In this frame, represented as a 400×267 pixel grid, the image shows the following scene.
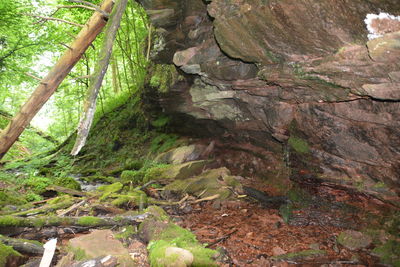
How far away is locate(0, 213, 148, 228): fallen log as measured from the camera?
14.3 feet

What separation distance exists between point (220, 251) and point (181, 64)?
520cm

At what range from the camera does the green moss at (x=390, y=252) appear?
4377 millimetres

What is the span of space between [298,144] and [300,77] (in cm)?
257

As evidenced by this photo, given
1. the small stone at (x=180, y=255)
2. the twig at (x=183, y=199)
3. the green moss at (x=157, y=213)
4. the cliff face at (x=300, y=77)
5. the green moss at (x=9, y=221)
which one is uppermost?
the cliff face at (x=300, y=77)

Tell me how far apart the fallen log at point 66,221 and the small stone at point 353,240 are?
4131 millimetres

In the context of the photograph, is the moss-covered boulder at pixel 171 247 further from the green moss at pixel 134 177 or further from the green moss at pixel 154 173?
the green moss at pixel 134 177

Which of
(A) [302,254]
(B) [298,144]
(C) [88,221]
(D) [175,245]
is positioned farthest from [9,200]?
(B) [298,144]

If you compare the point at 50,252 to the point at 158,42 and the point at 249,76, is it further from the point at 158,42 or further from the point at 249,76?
the point at 158,42

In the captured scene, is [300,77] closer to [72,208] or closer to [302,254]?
[302,254]

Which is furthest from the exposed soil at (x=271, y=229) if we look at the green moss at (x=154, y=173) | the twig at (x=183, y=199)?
the green moss at (x=154, y=173)

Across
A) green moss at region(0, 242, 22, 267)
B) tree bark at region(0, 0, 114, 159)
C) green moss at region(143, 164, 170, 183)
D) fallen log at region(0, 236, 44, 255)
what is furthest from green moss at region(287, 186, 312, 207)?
tree bark at region(0, 0, 114, 159)

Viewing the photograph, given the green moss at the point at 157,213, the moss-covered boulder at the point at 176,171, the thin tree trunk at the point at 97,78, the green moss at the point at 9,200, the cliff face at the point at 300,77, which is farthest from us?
the moss-covered boulder at the point at 176,171

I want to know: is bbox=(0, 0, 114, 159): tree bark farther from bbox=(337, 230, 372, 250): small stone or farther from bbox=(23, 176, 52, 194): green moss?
bbox=(337, 230, 372, 250): small stone

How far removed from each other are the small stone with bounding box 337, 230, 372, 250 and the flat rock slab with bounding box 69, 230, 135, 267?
4167 mm
